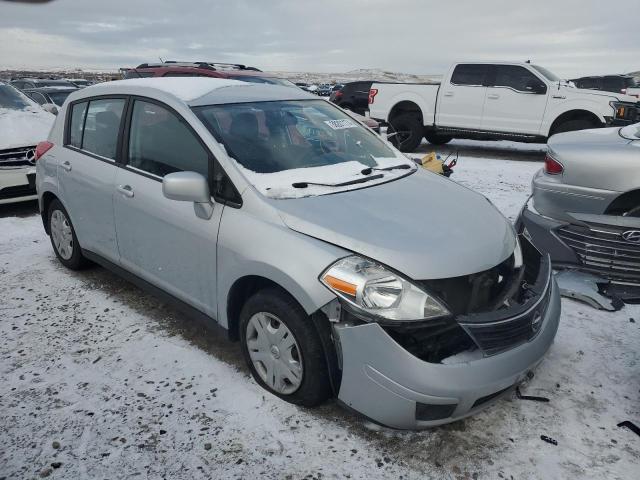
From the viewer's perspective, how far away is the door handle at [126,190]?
3.39m

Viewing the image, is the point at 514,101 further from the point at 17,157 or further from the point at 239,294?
the point at 239,294

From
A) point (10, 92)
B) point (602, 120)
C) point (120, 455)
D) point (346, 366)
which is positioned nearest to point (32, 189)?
point (10, 92)

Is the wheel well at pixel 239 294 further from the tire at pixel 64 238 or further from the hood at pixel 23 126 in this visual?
the hood at pixel 23 126

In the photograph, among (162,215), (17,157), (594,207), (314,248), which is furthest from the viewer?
(17,157)

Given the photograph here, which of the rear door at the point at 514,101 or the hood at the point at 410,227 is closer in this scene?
the hood at the point at 410,227

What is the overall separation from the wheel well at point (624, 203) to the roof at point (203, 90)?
2.53 metres

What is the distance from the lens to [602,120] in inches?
388

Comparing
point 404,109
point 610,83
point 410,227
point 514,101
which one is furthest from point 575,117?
point 610,83

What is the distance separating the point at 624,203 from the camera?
3.89 metres

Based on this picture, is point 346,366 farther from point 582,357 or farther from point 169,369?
point 582,357

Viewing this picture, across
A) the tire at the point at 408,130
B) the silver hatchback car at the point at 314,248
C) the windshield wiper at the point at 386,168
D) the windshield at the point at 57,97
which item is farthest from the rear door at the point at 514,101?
the windshield at the point at 57,97

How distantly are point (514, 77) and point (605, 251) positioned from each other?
7.74 m

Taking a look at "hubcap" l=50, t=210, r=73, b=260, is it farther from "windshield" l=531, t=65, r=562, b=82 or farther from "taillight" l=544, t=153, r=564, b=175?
"windshield" l=531, t=65, r=562, b=82

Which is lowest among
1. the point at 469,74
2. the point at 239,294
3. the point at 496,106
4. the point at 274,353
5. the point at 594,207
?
the point at 274,353
